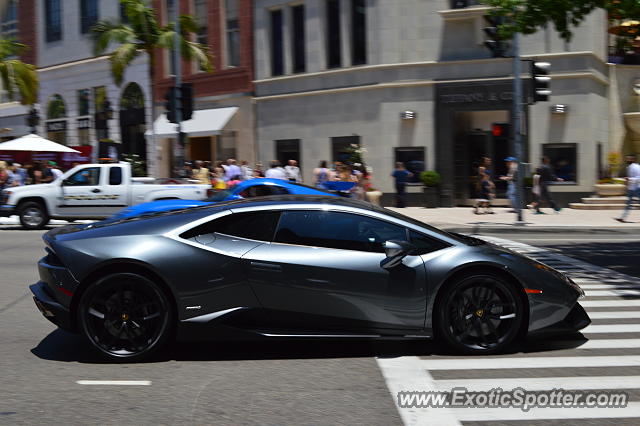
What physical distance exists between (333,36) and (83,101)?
61.6ft

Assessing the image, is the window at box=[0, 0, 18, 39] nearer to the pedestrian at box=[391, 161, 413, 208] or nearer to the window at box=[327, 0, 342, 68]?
the window at box=[327, 0, 342, 68]

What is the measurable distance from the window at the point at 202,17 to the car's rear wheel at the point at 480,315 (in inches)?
1224

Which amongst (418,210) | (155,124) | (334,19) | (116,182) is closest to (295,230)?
(116,182)

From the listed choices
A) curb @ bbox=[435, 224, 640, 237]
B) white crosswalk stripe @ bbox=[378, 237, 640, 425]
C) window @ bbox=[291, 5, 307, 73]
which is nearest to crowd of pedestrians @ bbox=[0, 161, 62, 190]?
window @ bbox=[291, 5, 307, 73]

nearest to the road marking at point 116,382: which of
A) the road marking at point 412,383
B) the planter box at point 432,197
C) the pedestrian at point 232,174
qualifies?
the road marking at point 412,383

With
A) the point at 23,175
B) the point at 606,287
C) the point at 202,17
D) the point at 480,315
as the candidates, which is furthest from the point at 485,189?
the point at 480,315

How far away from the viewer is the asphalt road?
4.66 m

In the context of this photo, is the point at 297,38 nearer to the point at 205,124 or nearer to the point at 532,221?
the point at 205,124

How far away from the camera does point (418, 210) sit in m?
26.4

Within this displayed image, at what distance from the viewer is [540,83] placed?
59.9ft

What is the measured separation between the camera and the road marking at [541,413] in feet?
15.2

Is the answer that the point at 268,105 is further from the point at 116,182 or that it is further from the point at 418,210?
the point at 116,182

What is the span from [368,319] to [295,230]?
91cm

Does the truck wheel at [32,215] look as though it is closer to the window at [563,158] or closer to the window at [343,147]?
the window at [343,147]
